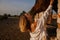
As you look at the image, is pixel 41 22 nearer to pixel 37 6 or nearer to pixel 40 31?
pixel 40 31

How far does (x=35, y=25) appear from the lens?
213cm

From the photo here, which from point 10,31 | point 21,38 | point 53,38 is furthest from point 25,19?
point 10,31

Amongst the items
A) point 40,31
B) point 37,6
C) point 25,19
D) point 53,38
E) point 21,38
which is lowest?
point 21,38

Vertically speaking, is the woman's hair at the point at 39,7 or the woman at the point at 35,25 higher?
the woman's hair at the point at 39,7

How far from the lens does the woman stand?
202cm

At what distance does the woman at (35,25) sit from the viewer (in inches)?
79.5

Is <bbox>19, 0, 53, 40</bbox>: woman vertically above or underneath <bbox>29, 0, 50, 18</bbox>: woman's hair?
underneath

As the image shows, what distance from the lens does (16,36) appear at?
12.7 m

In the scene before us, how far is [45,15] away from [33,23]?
163mm

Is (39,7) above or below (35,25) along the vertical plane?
above

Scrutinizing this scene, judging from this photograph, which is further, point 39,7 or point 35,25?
point 39,7

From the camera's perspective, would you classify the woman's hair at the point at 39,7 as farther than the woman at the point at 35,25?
Yes

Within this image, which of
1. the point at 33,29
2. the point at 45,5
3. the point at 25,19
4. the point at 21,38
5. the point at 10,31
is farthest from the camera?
the point at 10,31

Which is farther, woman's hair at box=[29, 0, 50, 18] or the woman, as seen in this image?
woman's hair at box=[29, 0, 50, 18]
